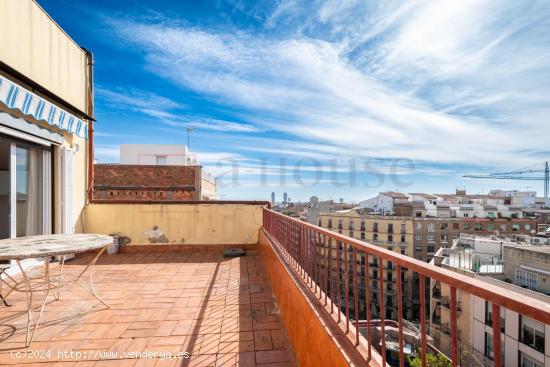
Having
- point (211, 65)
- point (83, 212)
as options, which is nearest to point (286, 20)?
point (211, 65)

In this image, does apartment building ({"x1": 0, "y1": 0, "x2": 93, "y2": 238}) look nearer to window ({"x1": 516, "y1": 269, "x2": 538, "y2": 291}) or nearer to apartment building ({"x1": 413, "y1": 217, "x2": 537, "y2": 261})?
window ({"x1": 516, "y1": 269, "x2": 538, "y2": 291})

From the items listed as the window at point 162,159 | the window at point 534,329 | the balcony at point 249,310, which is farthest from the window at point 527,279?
the window at point 162,159

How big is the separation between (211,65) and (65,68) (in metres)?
5.01

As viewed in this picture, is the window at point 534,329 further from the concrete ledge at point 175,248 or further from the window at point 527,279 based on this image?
the window at point 527,279

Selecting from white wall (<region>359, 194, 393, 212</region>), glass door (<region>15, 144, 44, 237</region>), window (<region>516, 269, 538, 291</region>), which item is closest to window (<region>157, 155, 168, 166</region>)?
glass door (<region>15, 144, 44, 237</region>)

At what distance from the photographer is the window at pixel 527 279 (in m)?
14.2

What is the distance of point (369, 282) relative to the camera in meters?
1.39

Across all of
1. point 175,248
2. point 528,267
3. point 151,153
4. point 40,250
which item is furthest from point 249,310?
point 151,153

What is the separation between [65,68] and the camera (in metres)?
4.91

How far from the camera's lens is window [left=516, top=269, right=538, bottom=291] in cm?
1420

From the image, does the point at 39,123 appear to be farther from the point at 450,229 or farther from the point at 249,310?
the point at 450,229

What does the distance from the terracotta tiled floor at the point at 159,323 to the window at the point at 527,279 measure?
1681 centimetres

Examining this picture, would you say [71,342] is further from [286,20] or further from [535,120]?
[535,120]

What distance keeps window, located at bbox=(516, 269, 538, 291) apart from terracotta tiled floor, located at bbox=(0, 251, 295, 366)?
16810mm
